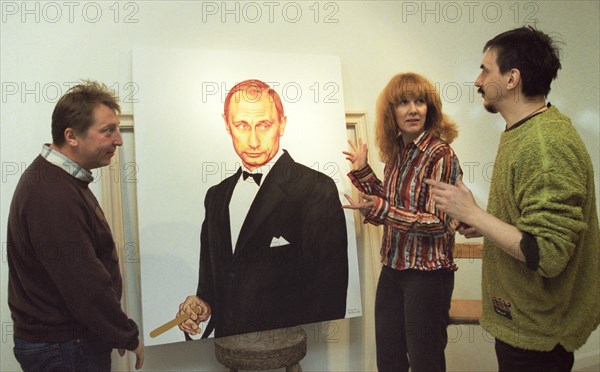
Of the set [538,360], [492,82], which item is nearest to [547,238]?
[538,360]

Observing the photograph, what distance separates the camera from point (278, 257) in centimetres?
270

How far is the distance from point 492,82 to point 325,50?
4.68 ft

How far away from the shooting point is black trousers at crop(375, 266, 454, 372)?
2371 millimetres

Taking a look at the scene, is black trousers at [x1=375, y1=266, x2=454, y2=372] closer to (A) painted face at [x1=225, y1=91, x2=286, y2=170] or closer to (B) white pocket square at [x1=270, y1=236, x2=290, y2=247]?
(B) white pocket square at [x1=270, y1=236, x2=290, y2=247]

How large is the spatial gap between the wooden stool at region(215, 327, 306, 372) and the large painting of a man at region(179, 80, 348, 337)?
6cm

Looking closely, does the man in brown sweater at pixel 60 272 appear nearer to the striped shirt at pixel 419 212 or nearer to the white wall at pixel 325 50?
the white wall at pixel 325 50

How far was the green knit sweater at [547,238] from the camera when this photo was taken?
1.55m

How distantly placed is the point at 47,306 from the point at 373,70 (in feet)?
6.99

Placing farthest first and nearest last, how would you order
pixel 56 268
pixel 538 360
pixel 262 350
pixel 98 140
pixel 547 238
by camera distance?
pixel 262 350, pixel 98 140, pixel 56 268, pixel 538 360, pixel 547 238

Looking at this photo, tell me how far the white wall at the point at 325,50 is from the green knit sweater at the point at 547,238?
4.72 ft

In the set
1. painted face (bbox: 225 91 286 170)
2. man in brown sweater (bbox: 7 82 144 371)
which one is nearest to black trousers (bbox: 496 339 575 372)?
man in brown sweater (bbox: 7 82 144 371)

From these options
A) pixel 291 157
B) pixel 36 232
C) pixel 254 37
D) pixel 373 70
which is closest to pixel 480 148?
pixel 373 70

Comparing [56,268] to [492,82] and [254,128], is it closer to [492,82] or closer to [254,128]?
[254,128]

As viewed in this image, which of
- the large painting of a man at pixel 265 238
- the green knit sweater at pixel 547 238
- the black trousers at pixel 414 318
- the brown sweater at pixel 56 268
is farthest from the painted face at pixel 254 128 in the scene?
the green knit sweater at pixel 547 238
